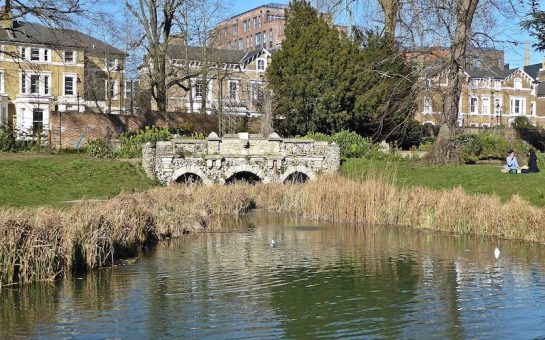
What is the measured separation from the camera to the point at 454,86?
109 ft

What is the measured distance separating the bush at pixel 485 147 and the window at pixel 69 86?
34507 millimetres

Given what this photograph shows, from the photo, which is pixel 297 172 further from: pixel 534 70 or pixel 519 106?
pixel 534 70

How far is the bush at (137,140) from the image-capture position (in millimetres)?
37159

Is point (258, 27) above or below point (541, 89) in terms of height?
above

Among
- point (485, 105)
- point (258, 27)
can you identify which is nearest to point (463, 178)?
point (485, 105)

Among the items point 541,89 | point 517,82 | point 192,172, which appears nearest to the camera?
point 192,172

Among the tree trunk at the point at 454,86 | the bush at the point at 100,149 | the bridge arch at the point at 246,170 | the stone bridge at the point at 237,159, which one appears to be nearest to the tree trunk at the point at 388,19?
the tree trunk at the point at 454,86

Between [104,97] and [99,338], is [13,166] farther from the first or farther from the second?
[104,97]

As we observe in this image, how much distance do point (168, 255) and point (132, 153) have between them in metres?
20.1

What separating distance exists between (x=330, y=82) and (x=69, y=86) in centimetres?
2819

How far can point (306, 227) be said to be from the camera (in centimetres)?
2366

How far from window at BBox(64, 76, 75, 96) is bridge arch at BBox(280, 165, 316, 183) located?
31533 millimetres

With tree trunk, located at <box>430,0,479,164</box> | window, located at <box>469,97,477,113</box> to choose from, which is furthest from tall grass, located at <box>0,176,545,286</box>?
window, located at <box>469,97,477,113</box>

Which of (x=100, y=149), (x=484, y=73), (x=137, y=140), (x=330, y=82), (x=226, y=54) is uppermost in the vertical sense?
(x=226, y=54)
